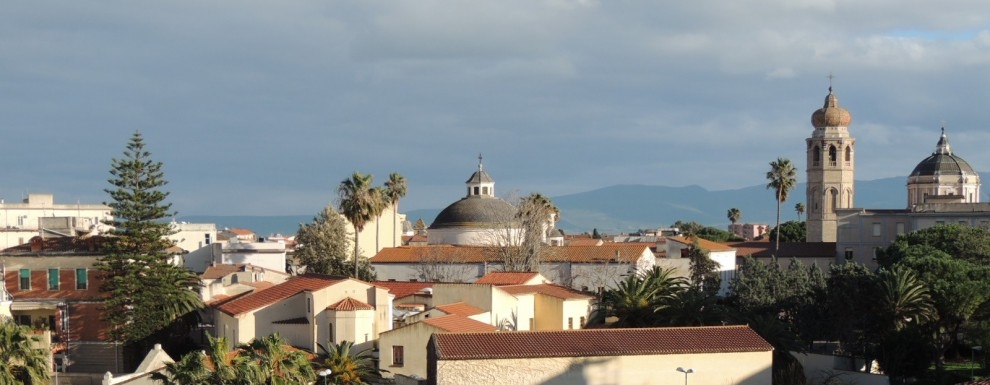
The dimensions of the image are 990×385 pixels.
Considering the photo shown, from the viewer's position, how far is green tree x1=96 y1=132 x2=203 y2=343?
5456 cm

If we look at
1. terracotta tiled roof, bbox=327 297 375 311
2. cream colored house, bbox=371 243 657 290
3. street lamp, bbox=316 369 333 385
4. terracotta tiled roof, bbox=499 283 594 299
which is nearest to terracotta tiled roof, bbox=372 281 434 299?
terracotta tiled roof, bbox=499 283 594 299

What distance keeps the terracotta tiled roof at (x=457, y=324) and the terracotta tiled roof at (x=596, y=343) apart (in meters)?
4.13

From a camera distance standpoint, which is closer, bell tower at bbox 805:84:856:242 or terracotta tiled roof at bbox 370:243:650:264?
terracotta tiled roof at bbox 370:243:650:264

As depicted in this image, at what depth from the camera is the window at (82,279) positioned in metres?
56.2

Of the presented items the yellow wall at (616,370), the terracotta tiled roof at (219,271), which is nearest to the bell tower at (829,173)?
the terracotta tiled roof at (219,271)

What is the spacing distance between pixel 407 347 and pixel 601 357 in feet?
25.7

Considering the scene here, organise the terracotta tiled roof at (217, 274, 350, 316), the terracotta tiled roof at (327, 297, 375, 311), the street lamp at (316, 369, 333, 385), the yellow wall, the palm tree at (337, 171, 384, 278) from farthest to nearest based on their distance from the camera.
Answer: the palm tree at (337, 171, 384, 278) → the terracotta tiled roof at (217, 274, 350, 316) → the terracotta tiled roof at (327, 297, 375, 311) → the yellow wall → the street lamp at (316, 369, 333, 385)

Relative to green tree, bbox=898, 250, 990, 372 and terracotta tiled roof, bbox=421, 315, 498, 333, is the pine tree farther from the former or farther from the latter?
green tree, bbox=898, 250, 990, 372

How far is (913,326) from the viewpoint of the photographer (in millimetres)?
50469

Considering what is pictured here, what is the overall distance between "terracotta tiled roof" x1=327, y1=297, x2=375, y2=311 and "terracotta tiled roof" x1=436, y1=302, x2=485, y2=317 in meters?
3.49

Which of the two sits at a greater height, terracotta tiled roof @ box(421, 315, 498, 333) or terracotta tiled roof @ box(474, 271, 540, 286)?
terracotta tiled roof @ box(474, 271, 540, 286)

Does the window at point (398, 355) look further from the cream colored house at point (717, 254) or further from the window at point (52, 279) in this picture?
the cream colored house at point (717, 254)

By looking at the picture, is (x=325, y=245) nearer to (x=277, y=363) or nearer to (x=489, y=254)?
(x=489, y=254)

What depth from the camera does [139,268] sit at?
55688 millimetres
